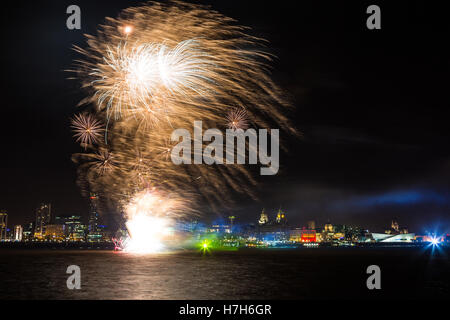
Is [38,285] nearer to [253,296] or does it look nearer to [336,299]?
[253,296]

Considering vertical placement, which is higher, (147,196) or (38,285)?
(147,196)

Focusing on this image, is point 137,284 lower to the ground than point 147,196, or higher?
lower
